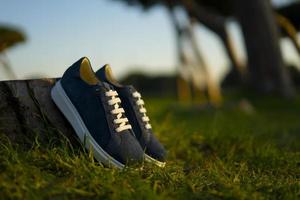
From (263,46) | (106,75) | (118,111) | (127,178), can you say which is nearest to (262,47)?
(263,46)

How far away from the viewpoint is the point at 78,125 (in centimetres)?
362

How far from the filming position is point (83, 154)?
353 cm

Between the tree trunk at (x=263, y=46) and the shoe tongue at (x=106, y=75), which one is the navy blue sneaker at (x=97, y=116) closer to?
the shoe tongue at (x=106, y=75)

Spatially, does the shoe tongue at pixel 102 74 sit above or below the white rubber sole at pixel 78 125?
above

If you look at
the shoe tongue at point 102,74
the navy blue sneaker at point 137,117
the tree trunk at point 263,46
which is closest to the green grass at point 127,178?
the navy blue sneaker at point 137,117

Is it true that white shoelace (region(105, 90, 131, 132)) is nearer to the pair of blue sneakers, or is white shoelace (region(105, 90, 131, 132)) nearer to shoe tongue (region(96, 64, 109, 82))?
the pair of blue sneakers

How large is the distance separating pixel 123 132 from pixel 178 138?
174 cm

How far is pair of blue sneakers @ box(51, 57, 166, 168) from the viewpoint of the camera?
11.5 ft

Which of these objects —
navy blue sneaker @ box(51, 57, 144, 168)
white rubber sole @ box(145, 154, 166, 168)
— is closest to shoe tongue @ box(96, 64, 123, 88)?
navy blue sneaker @ box(51, 57, 144, 168)

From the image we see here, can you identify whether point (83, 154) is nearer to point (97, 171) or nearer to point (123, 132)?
point (123, 132)

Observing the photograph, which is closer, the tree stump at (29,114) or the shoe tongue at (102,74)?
the tree stump at (29,114)

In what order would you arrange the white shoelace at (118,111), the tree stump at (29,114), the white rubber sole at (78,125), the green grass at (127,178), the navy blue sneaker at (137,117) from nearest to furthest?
the green grass at (127,178) → the white rubber sole at (78,125) → the white shoelace at (118,111) → the tree stump at (29,114) → the navy blue sneaker at (137,117)

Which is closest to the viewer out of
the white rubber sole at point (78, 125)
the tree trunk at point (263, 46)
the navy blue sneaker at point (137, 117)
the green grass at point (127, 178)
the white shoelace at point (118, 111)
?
the green grass at point (127, 178)

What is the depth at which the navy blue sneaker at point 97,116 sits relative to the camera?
11.5 ft
